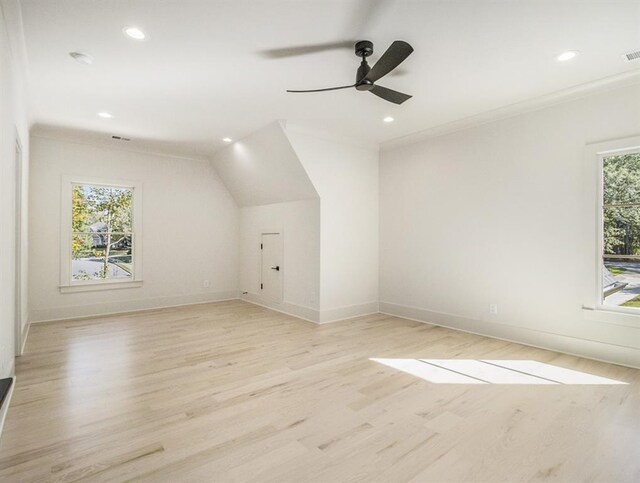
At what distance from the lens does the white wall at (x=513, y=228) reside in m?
3.45

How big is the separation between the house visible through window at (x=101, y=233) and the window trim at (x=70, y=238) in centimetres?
7

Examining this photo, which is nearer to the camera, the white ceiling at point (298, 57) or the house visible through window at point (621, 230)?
the white ceiling at point (298, 57)

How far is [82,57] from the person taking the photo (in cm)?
284

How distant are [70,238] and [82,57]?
3.40 metres

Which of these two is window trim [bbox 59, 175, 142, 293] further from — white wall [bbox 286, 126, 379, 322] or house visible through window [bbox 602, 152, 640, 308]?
house visible through window [bbox 602, 152, 640, 308]

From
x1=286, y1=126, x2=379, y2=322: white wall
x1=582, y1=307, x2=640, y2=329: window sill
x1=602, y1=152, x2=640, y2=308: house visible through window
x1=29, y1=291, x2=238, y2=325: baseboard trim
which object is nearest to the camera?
x1=582, y1=307, x2=640, y2=329: window sill

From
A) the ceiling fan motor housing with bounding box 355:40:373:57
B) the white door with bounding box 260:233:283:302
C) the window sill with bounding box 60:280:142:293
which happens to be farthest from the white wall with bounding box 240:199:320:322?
the ceiling fan motor housing with bounding box 355:40:373:57

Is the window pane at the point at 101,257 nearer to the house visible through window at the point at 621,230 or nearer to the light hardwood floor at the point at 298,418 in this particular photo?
the light hardwood floor at the point at 298,418

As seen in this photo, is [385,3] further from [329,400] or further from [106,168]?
[106,168]

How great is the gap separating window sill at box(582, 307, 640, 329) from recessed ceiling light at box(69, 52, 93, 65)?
5346 mm

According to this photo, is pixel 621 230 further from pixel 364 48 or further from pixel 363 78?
pixel 364 48

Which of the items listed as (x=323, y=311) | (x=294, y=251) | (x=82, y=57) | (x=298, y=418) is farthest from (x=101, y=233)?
(x=298, y=418)

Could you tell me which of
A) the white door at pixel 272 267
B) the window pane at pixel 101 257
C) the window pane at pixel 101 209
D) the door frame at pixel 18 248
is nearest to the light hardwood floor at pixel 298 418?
the door frame at pixel 18 248

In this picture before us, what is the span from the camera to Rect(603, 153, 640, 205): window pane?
3301mm
